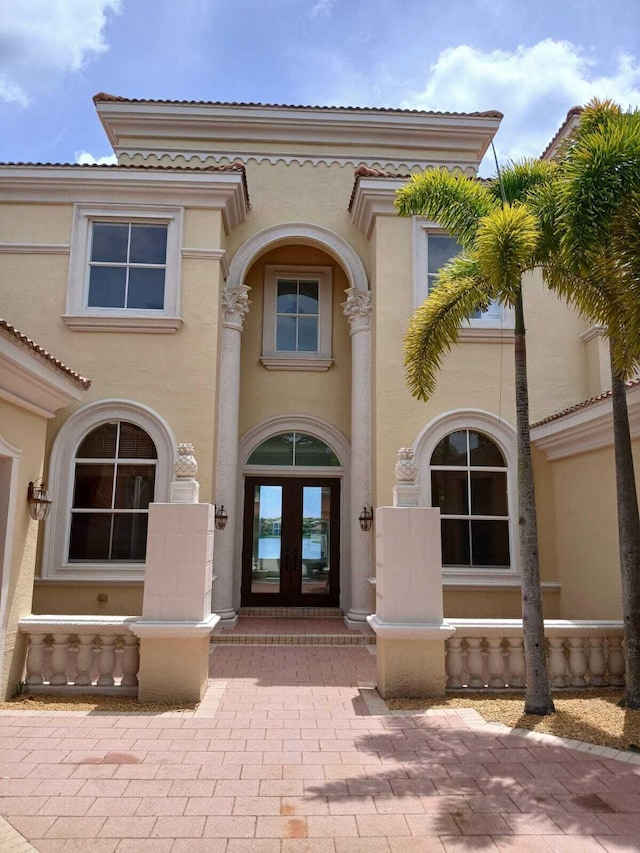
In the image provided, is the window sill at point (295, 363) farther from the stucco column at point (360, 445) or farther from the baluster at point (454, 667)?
the baluster at point (454, 667)

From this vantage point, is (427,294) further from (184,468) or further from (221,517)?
(184,468)

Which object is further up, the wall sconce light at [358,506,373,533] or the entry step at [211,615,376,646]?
the wall sconce light at [358,506,373,533]

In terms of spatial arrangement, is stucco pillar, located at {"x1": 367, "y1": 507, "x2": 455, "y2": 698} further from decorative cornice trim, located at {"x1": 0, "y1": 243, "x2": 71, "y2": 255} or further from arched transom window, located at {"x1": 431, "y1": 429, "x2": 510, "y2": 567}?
decorative cornice trim, located at {"x1": 0, "y1": 243, "x2": 71, "y2": 255}

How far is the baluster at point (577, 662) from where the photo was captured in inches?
302

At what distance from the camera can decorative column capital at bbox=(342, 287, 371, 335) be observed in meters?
13.1

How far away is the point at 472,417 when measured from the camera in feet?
38.7

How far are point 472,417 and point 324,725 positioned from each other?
6795 mm

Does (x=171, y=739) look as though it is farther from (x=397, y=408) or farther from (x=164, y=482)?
(x=397, y=408)

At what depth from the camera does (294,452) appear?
13.9 m

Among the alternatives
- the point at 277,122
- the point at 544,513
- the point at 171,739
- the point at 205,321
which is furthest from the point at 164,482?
the point at 277,122

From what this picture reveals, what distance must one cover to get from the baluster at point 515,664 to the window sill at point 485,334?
6060 mm

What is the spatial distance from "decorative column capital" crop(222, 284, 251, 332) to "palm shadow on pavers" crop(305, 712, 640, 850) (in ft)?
28.9

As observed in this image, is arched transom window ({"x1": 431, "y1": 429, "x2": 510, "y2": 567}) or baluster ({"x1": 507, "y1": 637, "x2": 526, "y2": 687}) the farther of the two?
arched transom window ({"x1": 431, "y1": 429, "x2": 510, "y2": 567})

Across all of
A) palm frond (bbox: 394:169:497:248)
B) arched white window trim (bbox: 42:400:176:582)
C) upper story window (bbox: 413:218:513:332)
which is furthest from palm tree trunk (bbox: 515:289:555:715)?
arched white window trim (bbox: 42:400:176:582)
